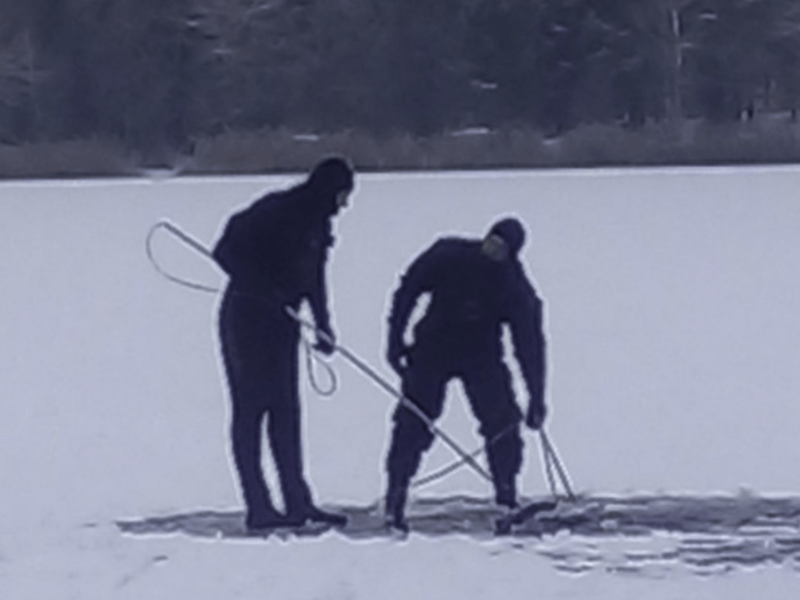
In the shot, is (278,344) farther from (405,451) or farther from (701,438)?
(701,438)

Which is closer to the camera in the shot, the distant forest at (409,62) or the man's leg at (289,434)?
the man's leg at (289,434)

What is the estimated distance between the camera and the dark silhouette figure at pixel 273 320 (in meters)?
3.26

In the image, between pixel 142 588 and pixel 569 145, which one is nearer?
pixel 142 588

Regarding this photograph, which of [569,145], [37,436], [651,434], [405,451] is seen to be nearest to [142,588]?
[37,436]

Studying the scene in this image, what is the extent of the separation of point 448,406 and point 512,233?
399mm

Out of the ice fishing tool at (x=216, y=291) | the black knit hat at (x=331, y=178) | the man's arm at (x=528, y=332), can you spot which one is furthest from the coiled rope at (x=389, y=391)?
the black knit hat at (x=331, y=178)

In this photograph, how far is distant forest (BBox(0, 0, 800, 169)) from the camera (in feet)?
11.2

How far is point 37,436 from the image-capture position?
333 centimetres

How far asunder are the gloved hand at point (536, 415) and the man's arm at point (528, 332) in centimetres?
3

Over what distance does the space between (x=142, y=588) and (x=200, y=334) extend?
1.82ft

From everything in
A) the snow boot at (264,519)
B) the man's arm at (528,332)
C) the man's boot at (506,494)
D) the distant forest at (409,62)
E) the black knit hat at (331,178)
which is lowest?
the snow boot at (264,519)

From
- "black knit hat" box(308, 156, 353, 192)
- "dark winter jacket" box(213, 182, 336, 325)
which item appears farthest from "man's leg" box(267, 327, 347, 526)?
"black knit hat" box(308, 156, 353, 192)

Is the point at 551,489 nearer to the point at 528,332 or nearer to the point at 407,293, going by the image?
the point at 528,332

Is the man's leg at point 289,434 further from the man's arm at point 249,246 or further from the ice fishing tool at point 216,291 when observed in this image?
the man's arm at point 249,246
